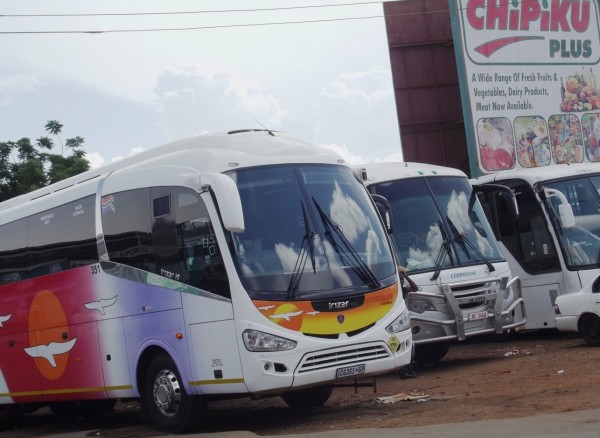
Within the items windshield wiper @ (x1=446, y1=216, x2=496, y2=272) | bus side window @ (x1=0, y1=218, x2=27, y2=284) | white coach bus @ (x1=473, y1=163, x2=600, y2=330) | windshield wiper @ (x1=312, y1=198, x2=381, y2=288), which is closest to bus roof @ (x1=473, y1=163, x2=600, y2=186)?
white coach bus @ (x1=473, y1=163, x2=600, y2=330)

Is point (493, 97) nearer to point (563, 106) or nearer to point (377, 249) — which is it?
point (563, 106)

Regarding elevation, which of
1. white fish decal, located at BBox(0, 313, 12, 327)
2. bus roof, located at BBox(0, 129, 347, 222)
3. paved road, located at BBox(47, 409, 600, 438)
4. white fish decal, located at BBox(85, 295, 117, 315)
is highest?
bus roof, located at BBox(0, 129, 347, 222)

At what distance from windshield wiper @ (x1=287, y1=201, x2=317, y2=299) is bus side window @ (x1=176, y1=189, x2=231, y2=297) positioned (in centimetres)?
69

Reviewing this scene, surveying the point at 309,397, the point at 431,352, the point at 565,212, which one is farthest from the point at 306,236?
the point at 565,212

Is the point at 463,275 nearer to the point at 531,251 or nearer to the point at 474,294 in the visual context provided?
the point at 474,294

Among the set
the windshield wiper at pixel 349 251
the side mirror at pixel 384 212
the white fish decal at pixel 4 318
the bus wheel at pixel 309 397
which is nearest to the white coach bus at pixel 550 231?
the side mirror at pixel 384 212

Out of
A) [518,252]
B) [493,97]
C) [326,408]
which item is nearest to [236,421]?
[326,408]

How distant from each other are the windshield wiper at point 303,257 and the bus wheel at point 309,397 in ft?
8.90

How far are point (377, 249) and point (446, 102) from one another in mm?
22631

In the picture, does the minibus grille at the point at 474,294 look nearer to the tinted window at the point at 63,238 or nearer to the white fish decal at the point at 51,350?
the tinted window at the point at 63,238

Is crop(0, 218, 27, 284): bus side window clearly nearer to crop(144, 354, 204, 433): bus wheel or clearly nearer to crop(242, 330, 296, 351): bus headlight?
crop(144, 354, 204, 433): bus wheel

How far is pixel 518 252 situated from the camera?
18.9 m

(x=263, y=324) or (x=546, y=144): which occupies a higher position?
(x=546, y=144)

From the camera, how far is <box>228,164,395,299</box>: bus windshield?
1095 cm
